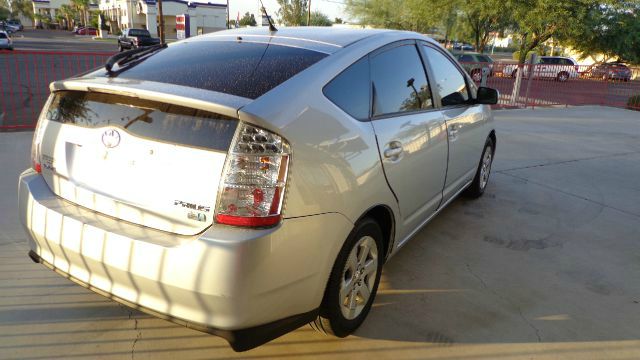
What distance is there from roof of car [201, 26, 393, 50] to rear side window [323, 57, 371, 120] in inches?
7.6

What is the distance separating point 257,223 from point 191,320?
52cm

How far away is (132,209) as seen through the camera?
210 cm

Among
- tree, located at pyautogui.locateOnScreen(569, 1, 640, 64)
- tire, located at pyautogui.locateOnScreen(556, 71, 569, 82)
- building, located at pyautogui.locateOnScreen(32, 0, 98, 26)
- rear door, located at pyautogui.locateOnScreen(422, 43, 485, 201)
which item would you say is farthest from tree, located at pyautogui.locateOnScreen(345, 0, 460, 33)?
building, located at pyautogui.locateOnScreen(32, 0, 98, 26)

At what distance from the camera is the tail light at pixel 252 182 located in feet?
6.25

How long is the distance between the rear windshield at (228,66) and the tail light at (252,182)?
25 centimetres

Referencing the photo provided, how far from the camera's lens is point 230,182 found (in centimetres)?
190

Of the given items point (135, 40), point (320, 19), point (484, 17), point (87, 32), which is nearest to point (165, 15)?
point (87, 32)

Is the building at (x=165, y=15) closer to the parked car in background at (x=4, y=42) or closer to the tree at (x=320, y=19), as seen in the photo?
the tree at (x=320, y=19)

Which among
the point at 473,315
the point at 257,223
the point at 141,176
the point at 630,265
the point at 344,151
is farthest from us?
the point at 630,265

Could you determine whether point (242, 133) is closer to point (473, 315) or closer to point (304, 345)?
point (304, 345)

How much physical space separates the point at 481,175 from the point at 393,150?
2.63 metres

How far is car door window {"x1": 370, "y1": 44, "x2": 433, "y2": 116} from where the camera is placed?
2.82 metres

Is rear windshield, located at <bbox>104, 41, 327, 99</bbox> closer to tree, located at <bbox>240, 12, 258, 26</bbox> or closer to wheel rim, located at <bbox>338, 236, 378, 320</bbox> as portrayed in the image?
wheel rim, located at <bbox>338, 236, 378, 320</bbox>

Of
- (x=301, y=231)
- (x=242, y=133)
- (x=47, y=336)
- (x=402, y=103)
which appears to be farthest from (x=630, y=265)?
(x=47, y=336)
